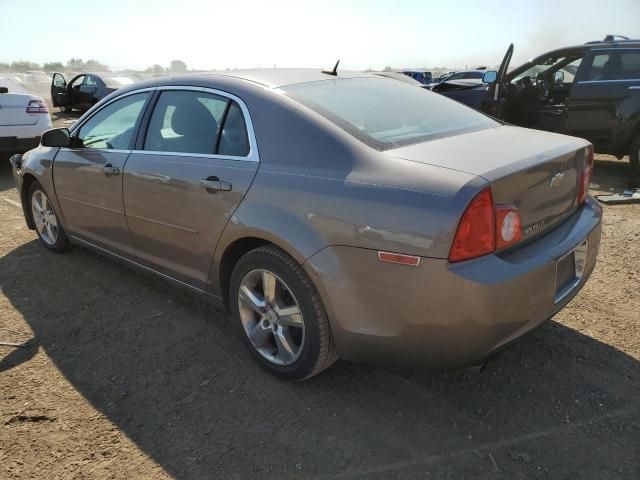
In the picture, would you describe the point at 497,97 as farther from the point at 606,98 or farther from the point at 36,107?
the point at 36,107

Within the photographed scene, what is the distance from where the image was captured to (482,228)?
2053 mm

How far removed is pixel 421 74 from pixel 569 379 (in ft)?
87.6

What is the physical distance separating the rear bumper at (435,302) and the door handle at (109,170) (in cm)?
180

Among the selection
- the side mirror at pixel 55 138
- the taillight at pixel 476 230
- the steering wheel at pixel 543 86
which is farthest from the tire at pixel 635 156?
the side mirror at pixel 55 138

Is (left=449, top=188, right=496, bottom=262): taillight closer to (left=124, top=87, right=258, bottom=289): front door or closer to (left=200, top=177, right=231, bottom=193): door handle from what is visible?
(left=124, top=87, right=258, bottom=289): front door

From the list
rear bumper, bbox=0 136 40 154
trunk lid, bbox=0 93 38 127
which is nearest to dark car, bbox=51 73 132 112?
trunk lid, bbox=0 93 38 127

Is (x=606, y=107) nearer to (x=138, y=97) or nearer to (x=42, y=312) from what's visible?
(x=138, y=97)

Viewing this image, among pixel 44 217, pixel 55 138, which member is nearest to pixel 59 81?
pixel 44 217

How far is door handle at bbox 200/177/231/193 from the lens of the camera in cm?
273

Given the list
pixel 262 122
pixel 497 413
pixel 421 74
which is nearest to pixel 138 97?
pixel 262 122

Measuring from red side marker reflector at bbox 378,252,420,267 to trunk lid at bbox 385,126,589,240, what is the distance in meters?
0.41

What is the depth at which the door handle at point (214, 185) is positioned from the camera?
8.97ft

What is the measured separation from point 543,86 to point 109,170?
6.82 m

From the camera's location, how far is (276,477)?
6.98 feet
